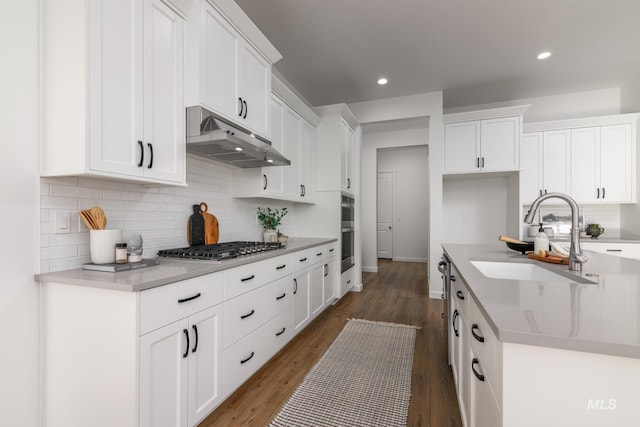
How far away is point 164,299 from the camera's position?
1331 mm

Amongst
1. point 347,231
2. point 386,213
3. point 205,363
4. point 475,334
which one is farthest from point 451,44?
point 386,213

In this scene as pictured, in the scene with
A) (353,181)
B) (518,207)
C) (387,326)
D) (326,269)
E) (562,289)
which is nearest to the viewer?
(562,289)

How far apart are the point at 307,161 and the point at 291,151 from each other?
1.51 ft

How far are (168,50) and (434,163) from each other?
3.62 meters

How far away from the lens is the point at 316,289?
10.6ft

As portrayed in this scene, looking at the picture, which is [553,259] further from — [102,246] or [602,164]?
[602,164]

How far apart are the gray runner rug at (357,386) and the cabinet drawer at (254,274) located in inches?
29.8

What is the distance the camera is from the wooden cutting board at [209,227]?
A: 7.73ft

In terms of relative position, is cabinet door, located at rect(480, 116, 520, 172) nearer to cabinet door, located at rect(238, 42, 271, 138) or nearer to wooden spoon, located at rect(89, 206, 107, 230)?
cabinet door, located at rect(238, 42, 271, 138)

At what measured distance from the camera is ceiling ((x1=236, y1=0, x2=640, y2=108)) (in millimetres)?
2500

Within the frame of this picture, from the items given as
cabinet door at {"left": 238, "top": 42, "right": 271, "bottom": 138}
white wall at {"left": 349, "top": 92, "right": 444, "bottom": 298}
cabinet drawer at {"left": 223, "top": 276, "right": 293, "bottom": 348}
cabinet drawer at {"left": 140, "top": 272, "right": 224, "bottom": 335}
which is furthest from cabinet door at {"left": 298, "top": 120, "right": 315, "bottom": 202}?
cabinet drawer at {"left": 140, "top": 272, "right": 224, "bottom": 335}

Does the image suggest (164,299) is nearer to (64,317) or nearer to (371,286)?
(64,317)

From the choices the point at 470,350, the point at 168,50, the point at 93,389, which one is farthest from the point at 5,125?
the point at 470,350

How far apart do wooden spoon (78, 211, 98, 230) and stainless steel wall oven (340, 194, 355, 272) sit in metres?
2.83
